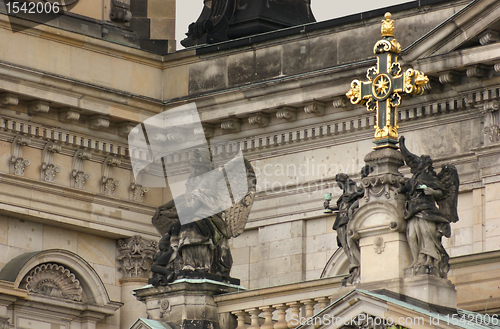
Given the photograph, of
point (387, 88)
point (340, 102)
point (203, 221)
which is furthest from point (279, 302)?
point (340, 102)

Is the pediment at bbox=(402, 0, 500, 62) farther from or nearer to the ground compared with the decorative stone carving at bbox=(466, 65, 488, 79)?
farther from the ground

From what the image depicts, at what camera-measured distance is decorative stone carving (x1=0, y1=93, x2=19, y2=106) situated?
29312mm

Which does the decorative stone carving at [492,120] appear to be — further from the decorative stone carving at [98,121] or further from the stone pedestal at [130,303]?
the stone pedestal at [130,303]

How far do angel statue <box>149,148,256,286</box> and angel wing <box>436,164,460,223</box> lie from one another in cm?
411

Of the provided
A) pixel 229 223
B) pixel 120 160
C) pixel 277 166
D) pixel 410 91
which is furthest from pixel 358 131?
pixel 410 91

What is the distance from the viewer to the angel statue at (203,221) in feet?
75.0

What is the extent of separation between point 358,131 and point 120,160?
471cm

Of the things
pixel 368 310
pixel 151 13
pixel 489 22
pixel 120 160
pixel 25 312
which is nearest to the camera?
pixel 368 310

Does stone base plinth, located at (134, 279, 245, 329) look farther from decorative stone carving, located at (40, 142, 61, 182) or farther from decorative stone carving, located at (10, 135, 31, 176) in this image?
decorative stone carving, located at (40, 142, 61, 182)

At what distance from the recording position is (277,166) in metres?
30.8

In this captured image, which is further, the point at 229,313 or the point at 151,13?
the point at 151,13

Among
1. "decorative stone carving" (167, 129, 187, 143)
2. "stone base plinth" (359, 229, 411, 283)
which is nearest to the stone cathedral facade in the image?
"decorative stone carving" (167, 129, 187, 143)

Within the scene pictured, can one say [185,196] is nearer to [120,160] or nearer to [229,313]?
[229,313]

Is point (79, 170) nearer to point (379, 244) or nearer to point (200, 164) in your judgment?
point (200, 164)
